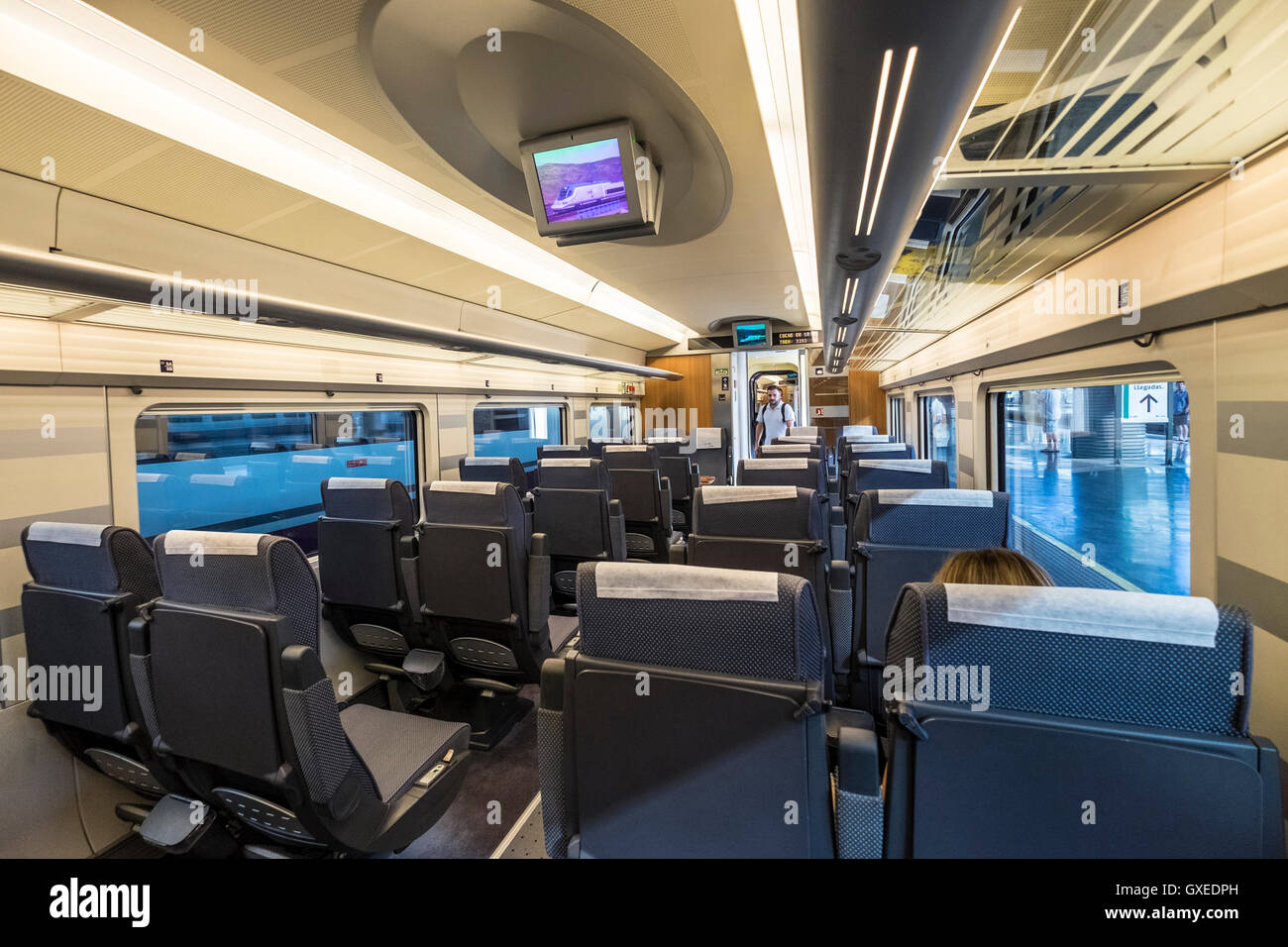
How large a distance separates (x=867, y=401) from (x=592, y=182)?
549 inches

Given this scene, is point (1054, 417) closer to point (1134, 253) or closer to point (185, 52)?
point (1134, 253)

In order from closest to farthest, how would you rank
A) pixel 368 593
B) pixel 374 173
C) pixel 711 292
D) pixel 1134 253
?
pixel 1134 253 < pixel 374 173 < pixel 368 593 < pixel 711 292

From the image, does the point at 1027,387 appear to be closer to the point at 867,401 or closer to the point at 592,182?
the point at 592,182

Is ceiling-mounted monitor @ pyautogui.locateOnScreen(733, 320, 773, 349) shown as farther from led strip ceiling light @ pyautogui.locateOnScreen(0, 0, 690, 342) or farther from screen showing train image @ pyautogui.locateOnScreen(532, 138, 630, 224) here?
screen showing train image @ pyautogui.locateOnScreen(532, 138, 630, 224)

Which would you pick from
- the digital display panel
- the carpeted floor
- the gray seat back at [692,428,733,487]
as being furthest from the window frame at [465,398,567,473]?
the carpeted floor

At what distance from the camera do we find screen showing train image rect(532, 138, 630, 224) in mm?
2769

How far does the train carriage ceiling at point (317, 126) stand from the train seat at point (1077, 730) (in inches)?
81.8

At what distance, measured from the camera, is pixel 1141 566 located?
432 centimetres

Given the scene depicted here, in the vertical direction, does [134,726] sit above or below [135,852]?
above

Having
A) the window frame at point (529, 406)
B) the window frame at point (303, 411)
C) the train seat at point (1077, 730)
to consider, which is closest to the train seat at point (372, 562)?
the window frame at point (303, 411)

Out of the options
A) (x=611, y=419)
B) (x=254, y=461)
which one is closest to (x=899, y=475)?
(x=254, y=461)

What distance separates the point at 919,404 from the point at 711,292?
6.35 metres

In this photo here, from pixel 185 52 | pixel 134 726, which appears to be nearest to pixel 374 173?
pixel 185 52

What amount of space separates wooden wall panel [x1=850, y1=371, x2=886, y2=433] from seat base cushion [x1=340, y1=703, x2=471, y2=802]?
1465cm
